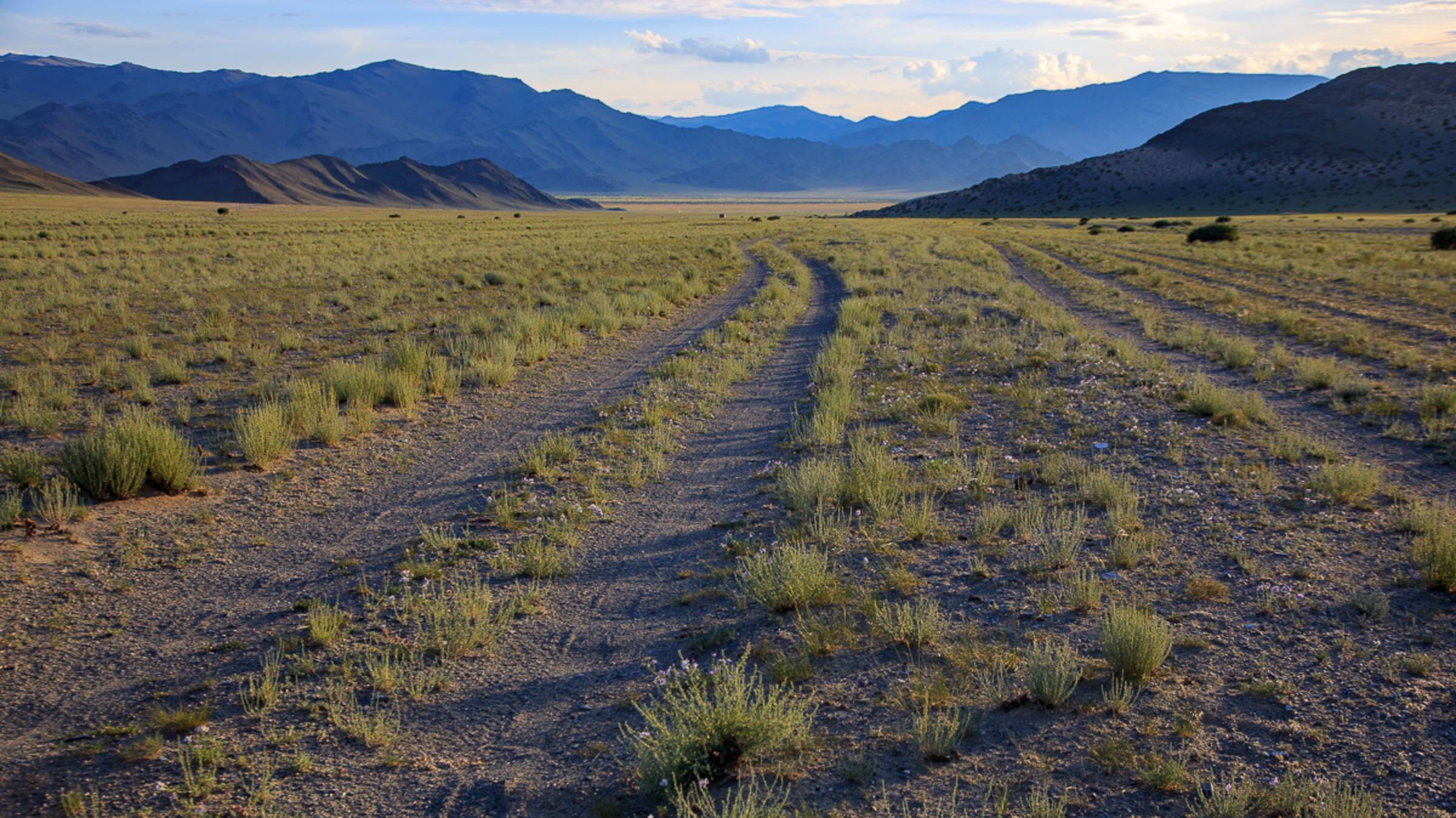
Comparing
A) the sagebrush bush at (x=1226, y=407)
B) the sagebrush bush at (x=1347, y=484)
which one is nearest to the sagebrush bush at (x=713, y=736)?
the sagebrush bush at (x=1347, y=484)

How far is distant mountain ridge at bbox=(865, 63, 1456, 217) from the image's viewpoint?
295 ft

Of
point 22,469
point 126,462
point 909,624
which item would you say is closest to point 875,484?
point 909,624

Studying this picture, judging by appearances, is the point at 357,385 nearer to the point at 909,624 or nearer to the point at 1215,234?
the point at 909,624

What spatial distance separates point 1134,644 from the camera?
474 centimetres

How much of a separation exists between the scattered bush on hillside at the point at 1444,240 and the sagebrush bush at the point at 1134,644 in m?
41.1

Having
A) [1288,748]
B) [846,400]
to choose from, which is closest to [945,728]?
[1288,748]

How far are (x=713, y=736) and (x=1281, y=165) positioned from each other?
124 m

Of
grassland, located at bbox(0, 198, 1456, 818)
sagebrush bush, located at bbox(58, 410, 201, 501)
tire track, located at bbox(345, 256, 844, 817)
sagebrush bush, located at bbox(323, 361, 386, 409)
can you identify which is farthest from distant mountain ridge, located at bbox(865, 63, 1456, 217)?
sagebrush bush, located at bbox(58, 410, 201, 501)

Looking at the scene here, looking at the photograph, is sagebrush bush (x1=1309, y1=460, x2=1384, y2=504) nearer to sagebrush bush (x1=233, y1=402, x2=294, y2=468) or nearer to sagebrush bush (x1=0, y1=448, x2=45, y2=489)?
sagebrush bush (x1=233, y1=402, x2=294, y2=468)

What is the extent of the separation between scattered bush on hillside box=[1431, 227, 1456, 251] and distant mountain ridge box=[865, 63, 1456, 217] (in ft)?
161

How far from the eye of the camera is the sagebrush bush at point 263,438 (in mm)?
8789

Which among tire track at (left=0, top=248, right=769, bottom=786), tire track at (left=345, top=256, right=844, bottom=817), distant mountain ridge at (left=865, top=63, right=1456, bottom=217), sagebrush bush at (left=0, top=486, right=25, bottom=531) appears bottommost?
tire track at (left=345, top=256, right=844, bottom=817)

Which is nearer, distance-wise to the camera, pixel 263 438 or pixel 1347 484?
pixel 1347 484

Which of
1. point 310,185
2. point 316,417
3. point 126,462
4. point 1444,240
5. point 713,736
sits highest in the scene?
point 310,185
